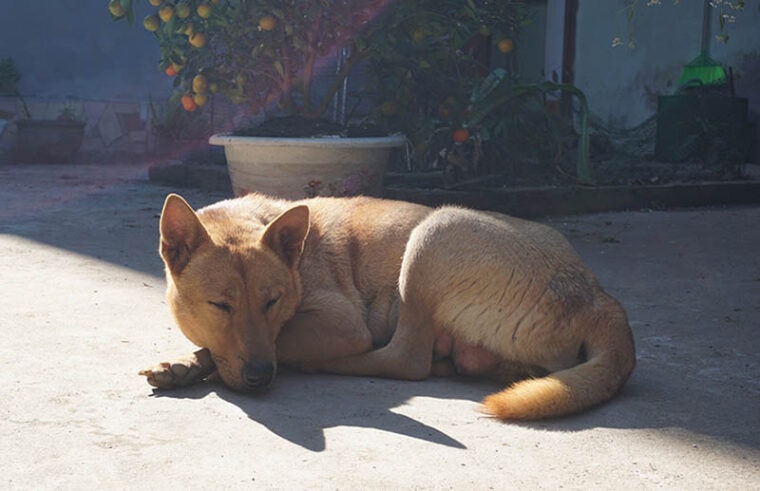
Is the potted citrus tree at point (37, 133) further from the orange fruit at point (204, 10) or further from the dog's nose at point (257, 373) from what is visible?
the dog's nose at point (257, 373)

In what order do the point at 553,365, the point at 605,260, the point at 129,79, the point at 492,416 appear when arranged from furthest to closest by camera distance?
the point at 129,79, the point at 605,260, the point at 553,365, the point at 492,416

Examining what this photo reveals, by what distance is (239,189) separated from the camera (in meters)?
6.24

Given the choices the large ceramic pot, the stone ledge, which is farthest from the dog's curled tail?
the large ceramic pot

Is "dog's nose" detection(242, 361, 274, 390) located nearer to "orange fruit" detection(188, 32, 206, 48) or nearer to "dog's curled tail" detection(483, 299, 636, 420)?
"dog's curled tail" detection(483, 299, 636, 420)

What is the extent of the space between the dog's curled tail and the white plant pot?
10.1ft

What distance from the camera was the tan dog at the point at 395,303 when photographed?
298cm

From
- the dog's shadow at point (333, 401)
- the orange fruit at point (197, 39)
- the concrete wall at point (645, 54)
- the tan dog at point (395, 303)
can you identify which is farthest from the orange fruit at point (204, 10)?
the concrete wall at point (645, 54)

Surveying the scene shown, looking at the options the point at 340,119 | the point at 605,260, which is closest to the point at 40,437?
the point at 605,260

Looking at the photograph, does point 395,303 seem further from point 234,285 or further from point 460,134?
point 460,134

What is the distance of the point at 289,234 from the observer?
3242mm

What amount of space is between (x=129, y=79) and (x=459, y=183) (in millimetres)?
6333

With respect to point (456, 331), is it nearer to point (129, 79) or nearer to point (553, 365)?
point (553, 365)

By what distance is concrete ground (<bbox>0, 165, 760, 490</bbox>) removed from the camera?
2291mm

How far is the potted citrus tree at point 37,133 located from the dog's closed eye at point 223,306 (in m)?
8.91
